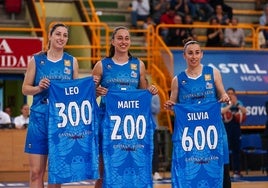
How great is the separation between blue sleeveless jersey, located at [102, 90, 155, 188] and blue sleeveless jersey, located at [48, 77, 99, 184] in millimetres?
149

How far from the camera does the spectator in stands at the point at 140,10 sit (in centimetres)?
2166

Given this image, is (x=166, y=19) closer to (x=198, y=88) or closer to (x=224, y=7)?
(x=224, y=7)

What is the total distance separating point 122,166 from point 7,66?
9.28m

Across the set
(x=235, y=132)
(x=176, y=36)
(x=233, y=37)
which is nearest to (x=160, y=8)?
(x=176, y=36)

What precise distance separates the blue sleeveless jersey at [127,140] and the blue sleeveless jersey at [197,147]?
336mm

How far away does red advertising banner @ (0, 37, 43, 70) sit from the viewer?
60.0 ft

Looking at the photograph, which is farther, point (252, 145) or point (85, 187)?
point (252, 145)

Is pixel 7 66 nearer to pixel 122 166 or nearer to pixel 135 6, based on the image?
pixel 135 6

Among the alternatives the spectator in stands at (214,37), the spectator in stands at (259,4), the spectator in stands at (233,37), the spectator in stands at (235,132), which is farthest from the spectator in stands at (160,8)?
the spectator in stands at (235,132)

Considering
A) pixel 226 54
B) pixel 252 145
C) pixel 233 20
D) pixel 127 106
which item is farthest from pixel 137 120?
pixel 233 20

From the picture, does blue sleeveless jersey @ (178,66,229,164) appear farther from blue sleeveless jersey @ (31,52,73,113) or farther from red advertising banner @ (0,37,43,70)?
red advertising banner @ (0,37,43,70)

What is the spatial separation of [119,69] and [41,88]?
2.96 ft

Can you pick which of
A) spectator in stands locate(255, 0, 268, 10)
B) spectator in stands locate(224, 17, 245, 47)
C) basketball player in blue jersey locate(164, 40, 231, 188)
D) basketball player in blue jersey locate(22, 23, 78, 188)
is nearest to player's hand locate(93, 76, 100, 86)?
basketball player in blue jersey locate(22, 23, 78, 188)

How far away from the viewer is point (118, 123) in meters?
9.46
